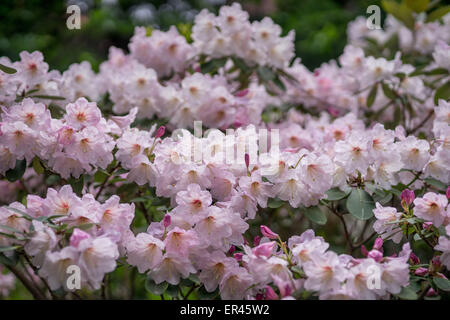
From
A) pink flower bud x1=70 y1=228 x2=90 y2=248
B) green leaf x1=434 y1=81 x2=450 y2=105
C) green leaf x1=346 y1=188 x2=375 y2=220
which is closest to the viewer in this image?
pink flower bud x1=70 y1=228 x2=90 y2=248

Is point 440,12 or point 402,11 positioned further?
point 402,11

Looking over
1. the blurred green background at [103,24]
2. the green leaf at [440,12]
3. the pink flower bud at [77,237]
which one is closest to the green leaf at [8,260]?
the pink flower bud at [77,237]

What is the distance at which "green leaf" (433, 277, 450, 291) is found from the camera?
46.1 inches

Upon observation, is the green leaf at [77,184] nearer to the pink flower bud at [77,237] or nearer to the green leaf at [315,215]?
the pink flower bud at [77,237]

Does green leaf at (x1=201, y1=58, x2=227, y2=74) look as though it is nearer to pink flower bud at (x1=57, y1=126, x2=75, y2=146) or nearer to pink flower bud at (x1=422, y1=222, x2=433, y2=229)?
pink flower bud at (x1=57, y1=126, x2=75, y2=146)

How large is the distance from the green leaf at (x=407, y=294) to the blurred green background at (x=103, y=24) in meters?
2.44

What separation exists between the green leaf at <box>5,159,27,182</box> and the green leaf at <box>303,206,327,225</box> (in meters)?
0.84

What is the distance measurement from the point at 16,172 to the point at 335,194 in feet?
3.06

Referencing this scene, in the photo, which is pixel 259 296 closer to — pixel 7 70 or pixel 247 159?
pixel 247 159

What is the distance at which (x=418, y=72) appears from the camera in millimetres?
2000

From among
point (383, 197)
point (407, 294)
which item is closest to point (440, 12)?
point (383, 197)

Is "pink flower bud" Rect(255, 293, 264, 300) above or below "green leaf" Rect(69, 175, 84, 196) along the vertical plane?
below

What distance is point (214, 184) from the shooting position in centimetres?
141

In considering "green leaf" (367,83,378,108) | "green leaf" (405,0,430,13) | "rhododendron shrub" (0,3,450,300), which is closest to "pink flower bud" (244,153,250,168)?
"rhododendron shrub" (0,3,450,300)
